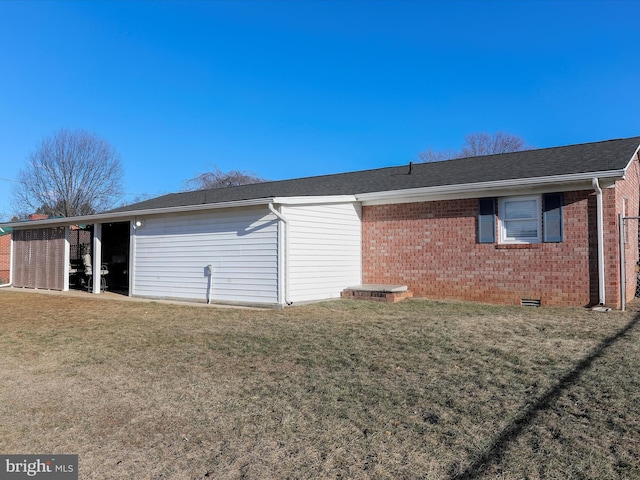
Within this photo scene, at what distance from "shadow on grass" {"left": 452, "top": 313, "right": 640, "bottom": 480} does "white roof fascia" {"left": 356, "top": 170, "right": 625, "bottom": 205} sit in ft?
14.3

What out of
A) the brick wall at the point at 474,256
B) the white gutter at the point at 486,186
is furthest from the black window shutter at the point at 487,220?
the white gutter at the point at 486,186

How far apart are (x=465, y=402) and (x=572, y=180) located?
6.76 meters

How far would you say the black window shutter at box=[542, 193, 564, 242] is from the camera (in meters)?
9.23

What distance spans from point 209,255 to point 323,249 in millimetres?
2991

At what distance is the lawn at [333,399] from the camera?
9.23 feet

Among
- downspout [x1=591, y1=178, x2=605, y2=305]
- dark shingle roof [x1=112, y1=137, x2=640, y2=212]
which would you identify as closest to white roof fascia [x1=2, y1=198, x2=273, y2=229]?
dark shingle roof [x1=112, y1=137, x2=640, y2=212]

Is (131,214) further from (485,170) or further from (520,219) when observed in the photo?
(520,219)

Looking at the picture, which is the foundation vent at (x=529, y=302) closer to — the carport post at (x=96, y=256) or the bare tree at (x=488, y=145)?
the carport post at (x=96, y=256)

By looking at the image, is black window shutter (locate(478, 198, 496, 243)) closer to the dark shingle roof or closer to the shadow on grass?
the dark shingle roof

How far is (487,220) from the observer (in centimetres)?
1007

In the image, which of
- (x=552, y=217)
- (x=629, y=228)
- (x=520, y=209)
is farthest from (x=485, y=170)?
(x=629, y=228)

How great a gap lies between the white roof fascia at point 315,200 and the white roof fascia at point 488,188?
35cm

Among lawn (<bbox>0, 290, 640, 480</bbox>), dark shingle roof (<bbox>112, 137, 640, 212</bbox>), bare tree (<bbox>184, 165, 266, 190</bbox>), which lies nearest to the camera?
lawn (<bbox>0, 290, 640, 480</bbox>)

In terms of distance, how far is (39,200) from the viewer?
33.5 meters
